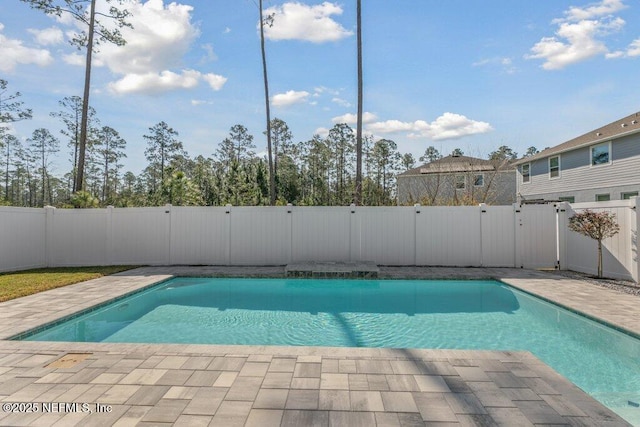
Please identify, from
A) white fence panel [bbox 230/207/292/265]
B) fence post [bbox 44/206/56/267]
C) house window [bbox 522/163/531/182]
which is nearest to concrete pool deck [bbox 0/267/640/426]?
white fence panel [bbox 230/207/292/265]

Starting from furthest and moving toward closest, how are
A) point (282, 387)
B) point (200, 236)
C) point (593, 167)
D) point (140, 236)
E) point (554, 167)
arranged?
1. point (554, 167)
2. point (593, 167)
3. point (140, 236)
4. point (200, 236)
5. point (282, 387)

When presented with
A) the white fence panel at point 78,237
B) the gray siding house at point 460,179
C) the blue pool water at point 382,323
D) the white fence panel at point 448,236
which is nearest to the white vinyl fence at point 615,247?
the white fence panel at point 448,236

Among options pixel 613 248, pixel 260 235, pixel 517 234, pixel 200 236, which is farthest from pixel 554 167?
pixel 200 236

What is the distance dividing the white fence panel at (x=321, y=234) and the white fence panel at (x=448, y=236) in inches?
77.4

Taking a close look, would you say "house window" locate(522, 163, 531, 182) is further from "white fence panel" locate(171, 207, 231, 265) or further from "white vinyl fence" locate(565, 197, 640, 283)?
"white fence panel" locate(171, 207, 231, 265)

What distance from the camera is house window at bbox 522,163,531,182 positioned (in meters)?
18.6

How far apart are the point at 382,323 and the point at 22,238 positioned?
963 centimetres

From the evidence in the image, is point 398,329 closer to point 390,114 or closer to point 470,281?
point 470,281

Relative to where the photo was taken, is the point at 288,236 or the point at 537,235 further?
the point at 288,236

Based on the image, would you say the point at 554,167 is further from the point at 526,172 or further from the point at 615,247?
the point at 615,247

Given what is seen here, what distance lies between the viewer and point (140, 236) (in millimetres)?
9789

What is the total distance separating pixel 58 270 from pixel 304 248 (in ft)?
20.8

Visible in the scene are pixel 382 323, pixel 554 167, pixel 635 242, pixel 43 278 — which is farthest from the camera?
pixel 554 167

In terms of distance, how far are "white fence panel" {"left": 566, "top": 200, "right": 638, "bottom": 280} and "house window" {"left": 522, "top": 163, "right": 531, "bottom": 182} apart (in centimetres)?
1136
